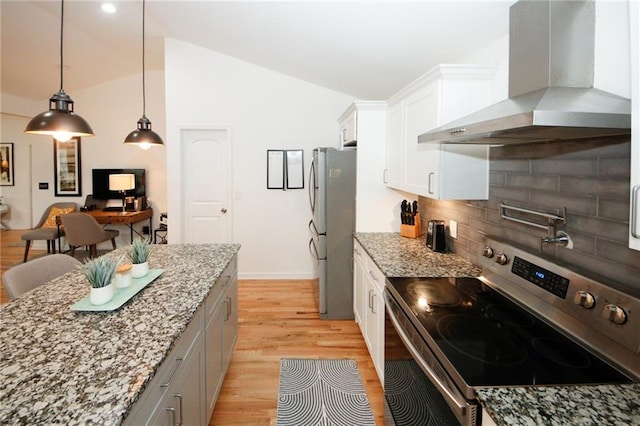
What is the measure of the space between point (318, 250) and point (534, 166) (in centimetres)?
220

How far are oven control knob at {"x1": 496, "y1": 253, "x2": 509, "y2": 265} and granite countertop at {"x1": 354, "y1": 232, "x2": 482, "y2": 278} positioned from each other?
233 millimetres

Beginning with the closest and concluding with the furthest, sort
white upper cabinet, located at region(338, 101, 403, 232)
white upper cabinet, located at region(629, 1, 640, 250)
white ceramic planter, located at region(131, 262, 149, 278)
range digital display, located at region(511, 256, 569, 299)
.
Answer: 1. white upper cabinet, located at region(629, 1, 640, 250)
2. range digital display, located at region(511, 256, 569, 299)
3. white ceramic planter, located at region(131, 262, 149, 278)
4. white upper cabinet, located at region(338, 101, 403, 232)

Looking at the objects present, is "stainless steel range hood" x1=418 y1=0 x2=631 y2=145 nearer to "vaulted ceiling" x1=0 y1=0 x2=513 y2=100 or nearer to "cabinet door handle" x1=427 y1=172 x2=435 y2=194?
"vaulted ceiling" x1=0 y1=0 x2=513 y2=100

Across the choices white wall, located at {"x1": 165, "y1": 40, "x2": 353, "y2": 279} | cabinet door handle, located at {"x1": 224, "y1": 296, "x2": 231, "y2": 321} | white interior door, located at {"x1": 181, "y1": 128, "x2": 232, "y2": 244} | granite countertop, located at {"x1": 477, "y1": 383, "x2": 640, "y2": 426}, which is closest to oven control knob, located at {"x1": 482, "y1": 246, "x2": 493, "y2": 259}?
granite countertop, located at {"x1": 477, "y1": 383, "x2": 640, "y2": 426}

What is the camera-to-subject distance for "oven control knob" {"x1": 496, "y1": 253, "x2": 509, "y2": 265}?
1721 millimetres

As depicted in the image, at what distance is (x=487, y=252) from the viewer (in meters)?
1.88

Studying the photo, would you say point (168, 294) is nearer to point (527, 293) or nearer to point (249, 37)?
point (527, 293)

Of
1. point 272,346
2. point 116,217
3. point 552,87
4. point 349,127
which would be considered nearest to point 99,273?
point 272,346

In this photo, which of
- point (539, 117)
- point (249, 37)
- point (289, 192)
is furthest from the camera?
point (289, 192)

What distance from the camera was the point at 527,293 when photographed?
1.55 m

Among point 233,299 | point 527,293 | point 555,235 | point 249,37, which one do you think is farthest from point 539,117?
point 249,37

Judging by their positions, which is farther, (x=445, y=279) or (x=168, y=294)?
(x=445, y=279)

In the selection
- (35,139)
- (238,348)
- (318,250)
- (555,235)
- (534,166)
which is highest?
(35,139)

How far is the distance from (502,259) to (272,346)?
1.99 m
